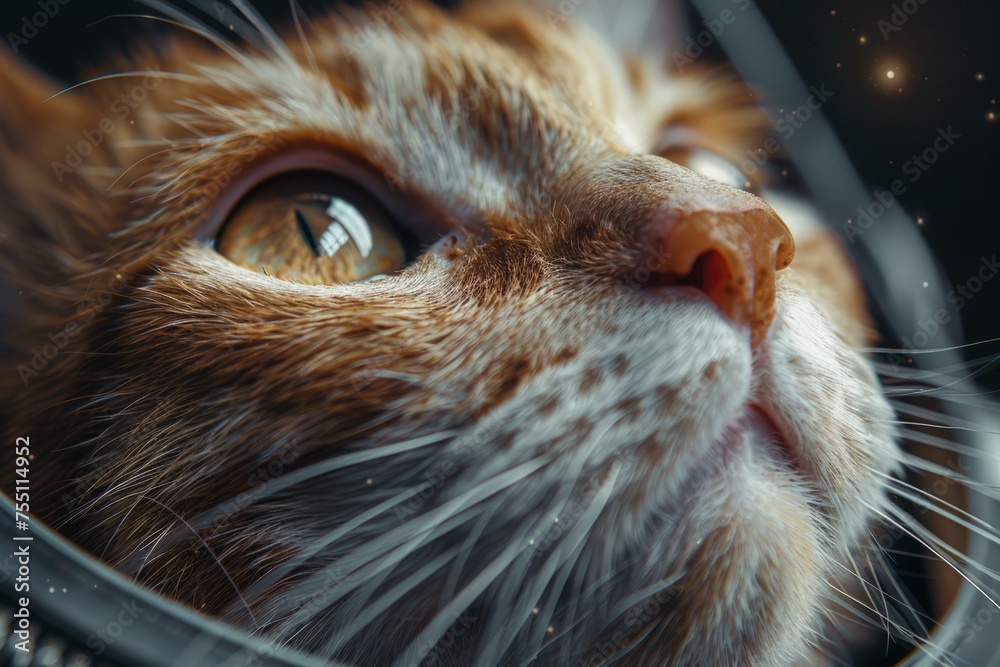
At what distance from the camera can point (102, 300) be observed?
1.46 ft

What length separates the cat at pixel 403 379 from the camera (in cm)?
38

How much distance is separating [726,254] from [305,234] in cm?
26

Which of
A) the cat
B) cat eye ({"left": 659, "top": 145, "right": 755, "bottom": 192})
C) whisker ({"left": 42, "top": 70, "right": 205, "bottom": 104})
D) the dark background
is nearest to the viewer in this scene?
the cat

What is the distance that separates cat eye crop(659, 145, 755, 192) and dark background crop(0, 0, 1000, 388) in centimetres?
12

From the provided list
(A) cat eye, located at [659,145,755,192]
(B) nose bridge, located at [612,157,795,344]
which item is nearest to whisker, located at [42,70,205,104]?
(B) nose bridge, located at [612,157,795,344]

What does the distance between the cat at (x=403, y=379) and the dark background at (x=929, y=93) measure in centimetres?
20

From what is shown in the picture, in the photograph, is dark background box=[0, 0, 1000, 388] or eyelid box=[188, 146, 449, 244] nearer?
eyelid box=[188, 146, 449, 244]

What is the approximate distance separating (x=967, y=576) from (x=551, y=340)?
42 centimetres

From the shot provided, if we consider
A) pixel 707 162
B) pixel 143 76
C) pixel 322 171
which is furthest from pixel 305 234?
pixel 707 162

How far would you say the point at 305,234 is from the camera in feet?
1.49

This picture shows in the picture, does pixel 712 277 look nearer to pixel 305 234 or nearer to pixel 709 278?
pixel 709 278

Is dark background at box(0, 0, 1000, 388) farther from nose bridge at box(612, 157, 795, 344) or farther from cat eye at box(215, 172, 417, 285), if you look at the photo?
cat eye at box(215, 172, 417, 285)

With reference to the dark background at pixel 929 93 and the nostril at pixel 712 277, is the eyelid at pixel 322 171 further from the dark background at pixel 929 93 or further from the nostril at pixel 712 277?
the dark background at pixel 929 93

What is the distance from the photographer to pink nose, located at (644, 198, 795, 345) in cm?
39
